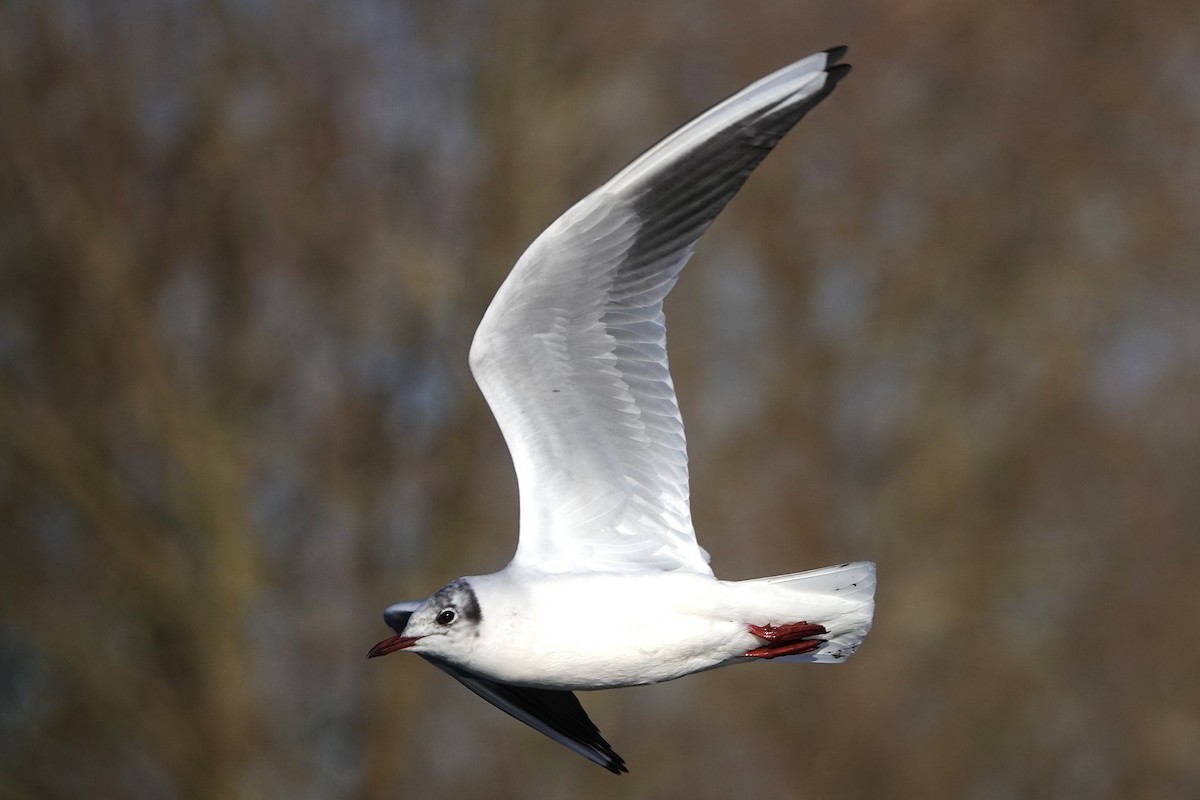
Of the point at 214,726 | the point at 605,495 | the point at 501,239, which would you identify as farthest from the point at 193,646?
the point at 605,495

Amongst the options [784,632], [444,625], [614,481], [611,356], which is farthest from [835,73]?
[444,625]

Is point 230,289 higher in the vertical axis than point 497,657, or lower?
higher

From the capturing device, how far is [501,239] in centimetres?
910

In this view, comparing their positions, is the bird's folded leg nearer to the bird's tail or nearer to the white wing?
the bird's tail

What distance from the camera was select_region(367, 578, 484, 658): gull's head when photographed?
333 centimetres

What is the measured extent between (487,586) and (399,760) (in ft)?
17.9

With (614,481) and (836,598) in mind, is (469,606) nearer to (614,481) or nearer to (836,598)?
(614,481)

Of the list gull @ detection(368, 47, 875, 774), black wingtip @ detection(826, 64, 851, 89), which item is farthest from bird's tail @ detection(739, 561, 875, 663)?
black wingtip @ detection(826, 64, 851, 89)

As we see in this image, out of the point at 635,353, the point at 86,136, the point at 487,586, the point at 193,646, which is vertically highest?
the point at 86,136

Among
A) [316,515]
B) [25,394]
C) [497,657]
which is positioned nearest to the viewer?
[497,657]

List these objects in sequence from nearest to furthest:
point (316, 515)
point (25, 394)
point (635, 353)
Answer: point (635, 353) → point (25, 394) → point (316, 515)

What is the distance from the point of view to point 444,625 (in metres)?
3.35

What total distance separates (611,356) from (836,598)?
0.74 metres

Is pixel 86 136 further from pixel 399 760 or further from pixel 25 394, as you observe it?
pixel 399 760
